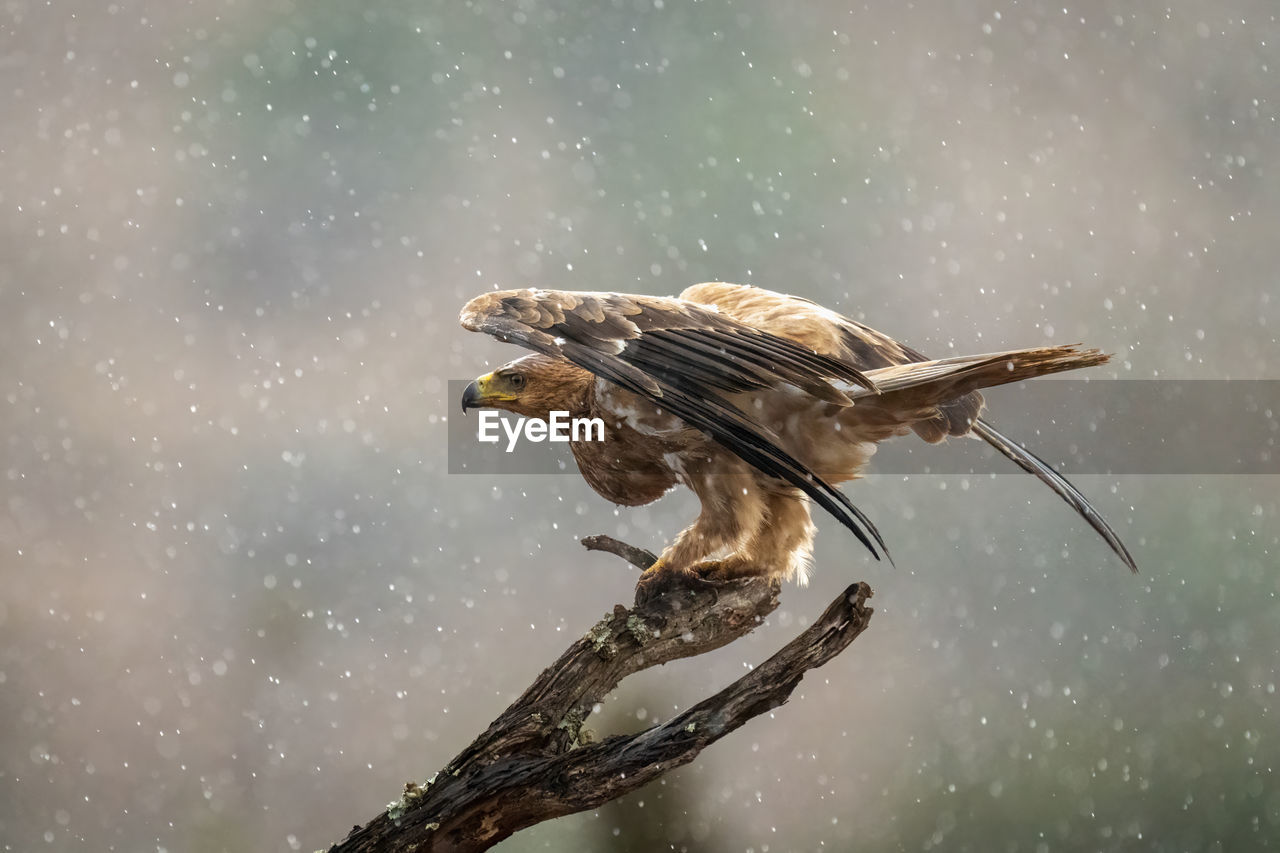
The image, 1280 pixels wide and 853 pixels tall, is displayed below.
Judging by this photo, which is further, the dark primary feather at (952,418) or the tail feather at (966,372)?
the dark primary feather at (952,418)

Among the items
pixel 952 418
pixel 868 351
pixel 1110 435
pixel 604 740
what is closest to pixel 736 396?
pixel 868 351

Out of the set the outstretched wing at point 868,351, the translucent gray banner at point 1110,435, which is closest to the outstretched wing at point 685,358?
the outstretched wing at point 868,351

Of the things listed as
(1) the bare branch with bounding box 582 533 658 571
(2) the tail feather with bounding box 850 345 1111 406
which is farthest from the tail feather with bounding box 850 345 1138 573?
(1) the bare branch with bounding box 582 533 658 571

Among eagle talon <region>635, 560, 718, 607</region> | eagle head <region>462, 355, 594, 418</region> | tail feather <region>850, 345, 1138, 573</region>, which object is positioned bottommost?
eagle talon <region>635, 560, 718, 607</region>

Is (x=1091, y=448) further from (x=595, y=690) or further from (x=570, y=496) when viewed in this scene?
(x=595, y=690)

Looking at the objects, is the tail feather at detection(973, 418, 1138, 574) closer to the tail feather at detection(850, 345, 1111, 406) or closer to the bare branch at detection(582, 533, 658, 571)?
the tail feather at detection(850, 345, 1111, 406)

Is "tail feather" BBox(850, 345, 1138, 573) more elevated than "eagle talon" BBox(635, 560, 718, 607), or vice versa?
"tail feather" BBox(850, 345, 1138, 573)

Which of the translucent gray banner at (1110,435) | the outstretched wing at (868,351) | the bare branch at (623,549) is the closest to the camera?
the outstretched wing at (868,351)

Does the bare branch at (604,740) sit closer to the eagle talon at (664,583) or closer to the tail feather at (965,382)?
the eagle talon at (664,583)
